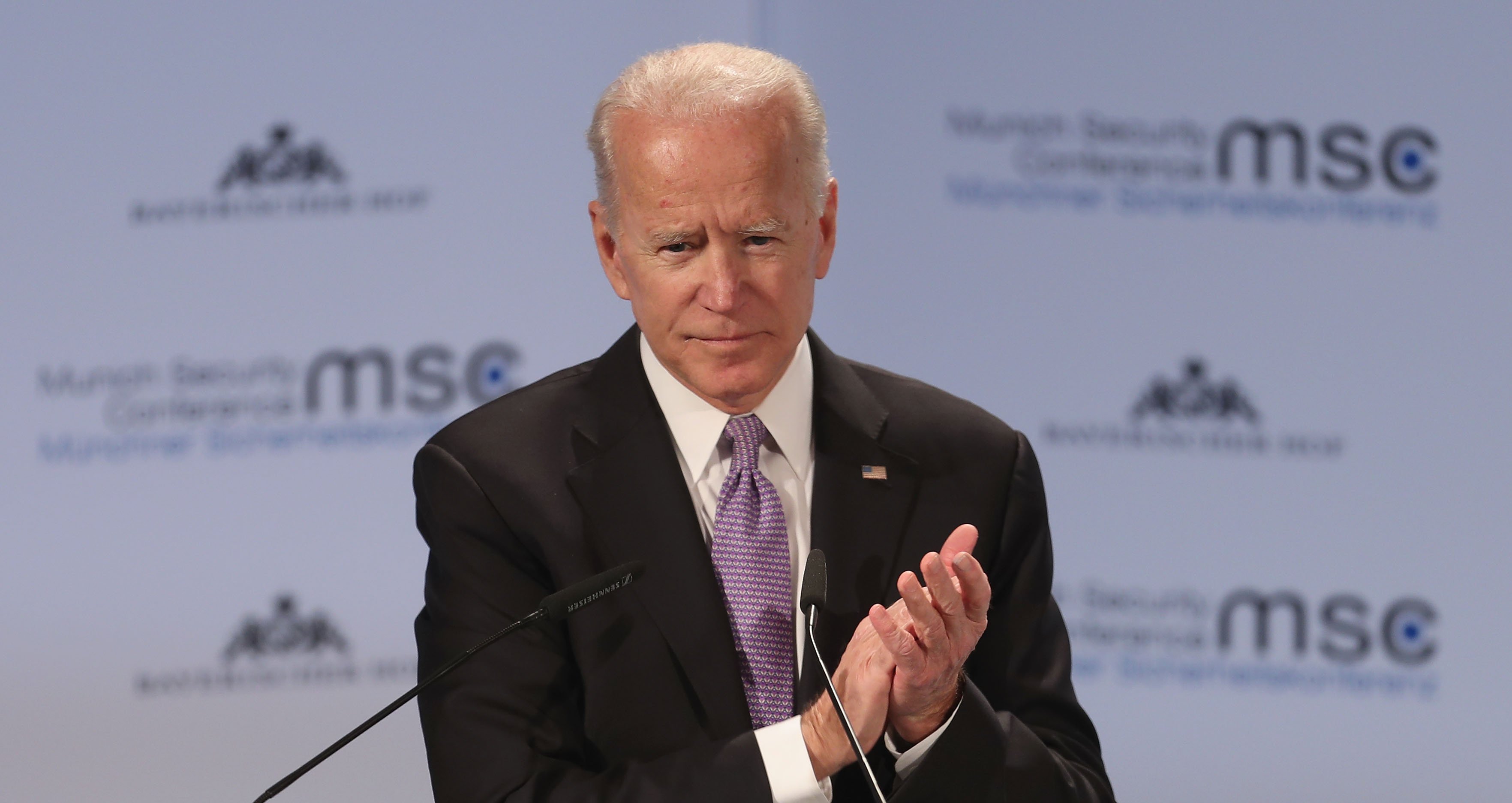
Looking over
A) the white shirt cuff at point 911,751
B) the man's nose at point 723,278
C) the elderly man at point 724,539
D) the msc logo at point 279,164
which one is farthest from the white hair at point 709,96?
the msc logo at point 279,164

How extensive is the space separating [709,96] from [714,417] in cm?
43

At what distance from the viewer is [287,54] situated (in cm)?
390

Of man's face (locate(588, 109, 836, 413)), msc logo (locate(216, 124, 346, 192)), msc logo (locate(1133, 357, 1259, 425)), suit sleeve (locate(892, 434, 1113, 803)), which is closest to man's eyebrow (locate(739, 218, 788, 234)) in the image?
man's face (locate(588, 109, 836, 413))

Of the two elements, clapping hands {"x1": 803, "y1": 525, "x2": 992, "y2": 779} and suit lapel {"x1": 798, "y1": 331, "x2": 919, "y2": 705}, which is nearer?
clapping hands {"x1": 803, "y1": 525, "x2": 992, "y2": 779}

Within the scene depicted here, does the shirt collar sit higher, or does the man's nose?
the man's nose

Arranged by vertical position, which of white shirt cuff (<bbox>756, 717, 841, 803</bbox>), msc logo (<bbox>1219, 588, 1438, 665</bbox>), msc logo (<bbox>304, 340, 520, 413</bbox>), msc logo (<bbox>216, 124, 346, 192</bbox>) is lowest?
msc logo (<bbox>1219, 588, 1438, 665</bbox>)

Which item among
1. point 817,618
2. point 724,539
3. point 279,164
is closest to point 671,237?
point 724,539

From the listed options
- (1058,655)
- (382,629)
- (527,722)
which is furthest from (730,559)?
(382,629)

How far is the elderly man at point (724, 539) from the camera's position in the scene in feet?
5.67

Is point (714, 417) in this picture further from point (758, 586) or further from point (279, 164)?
point (279, 164)

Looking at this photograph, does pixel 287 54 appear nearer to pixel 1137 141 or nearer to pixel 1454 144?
pixel 1137 141

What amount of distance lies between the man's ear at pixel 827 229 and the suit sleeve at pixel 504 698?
0.55 metres

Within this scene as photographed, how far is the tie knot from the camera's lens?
1.95 meters

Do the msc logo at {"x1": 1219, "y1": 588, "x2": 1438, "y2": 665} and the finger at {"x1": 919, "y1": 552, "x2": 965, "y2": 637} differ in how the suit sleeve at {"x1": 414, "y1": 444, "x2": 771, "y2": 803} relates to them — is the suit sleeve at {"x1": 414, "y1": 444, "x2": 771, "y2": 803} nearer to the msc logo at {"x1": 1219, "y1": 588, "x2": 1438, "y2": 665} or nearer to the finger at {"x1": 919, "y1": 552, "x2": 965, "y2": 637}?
the finger at {"x1": 919, "y1": 552, "x2": 965, "y2": 637}
